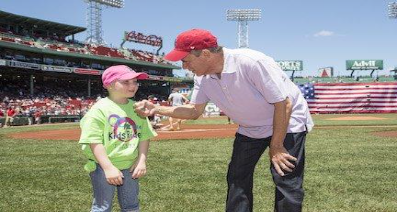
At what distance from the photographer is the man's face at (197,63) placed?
3.01 meters

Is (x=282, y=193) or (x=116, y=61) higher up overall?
(x=116, y=61)

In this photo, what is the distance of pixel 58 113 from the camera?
36.2 meters

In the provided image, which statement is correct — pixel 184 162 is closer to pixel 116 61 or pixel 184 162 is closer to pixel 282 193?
pixel 282 193

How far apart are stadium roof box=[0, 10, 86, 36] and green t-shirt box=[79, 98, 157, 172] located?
50107 mm

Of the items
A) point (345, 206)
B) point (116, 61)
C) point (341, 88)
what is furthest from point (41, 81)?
point (345, 206)

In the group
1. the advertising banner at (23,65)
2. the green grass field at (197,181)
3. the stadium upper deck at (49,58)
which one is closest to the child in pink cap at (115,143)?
the green grass field at (197,181)

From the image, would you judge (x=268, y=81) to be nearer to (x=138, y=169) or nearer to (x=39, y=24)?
(x=138, y=169)

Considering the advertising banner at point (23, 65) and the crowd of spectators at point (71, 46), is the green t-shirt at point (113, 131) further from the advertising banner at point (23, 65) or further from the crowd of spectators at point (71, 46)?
the crowd of spectators at point (71, 46)

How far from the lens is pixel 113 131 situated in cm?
325

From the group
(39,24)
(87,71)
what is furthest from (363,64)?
(39,24)

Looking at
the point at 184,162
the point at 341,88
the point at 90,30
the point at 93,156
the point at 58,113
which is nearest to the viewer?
the point at 93,156

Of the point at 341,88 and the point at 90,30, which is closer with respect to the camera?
the point at 341,88

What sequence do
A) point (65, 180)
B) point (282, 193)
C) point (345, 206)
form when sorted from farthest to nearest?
point (65, 180)
point (345, 206)
point (282, 193)

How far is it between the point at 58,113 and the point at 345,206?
3450 cm
